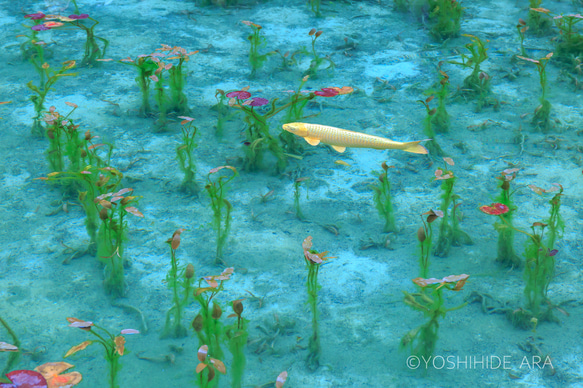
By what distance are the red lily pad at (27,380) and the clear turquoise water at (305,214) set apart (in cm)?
66

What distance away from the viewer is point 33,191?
372 cm

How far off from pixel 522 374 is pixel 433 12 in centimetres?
450

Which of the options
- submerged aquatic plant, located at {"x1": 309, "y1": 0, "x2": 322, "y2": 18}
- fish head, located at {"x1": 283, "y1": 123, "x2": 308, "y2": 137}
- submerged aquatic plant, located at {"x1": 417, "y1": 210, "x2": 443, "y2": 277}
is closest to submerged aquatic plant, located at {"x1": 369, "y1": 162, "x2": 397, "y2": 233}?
submerged aquatic plant, located at {"x1": 417, "y1": 210, "x2": 443, "y2": 277}

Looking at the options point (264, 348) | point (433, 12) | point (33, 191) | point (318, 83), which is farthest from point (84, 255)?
point (433, 12)

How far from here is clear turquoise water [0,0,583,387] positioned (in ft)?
8.54

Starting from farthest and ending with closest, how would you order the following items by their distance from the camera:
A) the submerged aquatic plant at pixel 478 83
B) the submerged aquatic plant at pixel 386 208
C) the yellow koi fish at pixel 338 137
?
the submerged aquatic plant at pixel 478 83
the yellow koi fish at pixel 338 137
the submerged aquatic plant at pixel 386 208

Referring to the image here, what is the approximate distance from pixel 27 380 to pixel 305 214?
2037 mm

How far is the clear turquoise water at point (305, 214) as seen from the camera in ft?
8.54

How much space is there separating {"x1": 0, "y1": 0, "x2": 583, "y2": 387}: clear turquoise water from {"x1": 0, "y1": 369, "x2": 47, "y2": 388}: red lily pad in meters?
0.66

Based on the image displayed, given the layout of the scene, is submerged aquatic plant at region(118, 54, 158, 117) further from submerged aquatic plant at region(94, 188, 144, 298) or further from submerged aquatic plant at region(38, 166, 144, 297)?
submerged aquatic plant at region(94, 188, 144, 298)

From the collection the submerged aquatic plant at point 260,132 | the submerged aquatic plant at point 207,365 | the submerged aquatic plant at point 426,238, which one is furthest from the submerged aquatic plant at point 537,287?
the submerged aquatic plant at point 260,132

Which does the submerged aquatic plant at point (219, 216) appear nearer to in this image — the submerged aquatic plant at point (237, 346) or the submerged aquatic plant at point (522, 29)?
the submerged aquatic plant at point (237, 346)

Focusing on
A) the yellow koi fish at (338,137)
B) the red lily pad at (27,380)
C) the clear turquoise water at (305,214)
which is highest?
the yellow koi fish at (338,137)

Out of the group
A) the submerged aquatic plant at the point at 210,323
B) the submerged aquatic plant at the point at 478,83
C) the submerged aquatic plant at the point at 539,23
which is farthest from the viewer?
the submerged aquatic plant at the point at 539,23
